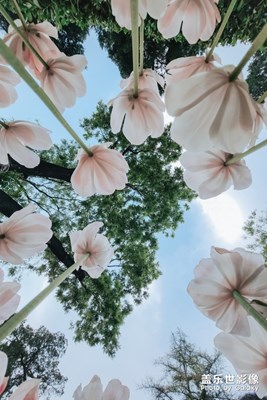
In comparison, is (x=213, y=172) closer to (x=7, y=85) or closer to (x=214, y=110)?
(x=214, y=110)

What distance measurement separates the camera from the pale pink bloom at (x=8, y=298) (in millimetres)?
559

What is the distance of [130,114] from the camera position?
79cm

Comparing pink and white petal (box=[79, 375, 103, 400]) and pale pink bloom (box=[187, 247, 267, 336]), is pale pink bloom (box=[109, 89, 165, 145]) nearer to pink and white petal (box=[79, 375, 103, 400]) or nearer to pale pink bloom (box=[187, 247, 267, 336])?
pale pink bloom (box=[187, 247, 267, 336])

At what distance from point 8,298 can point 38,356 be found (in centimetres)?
1119

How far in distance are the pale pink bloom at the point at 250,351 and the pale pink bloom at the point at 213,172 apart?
328 mm

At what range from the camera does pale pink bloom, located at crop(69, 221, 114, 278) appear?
1027 millimetres

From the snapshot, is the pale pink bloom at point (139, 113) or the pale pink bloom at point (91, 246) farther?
the pale pink bloom at point (91, 246)

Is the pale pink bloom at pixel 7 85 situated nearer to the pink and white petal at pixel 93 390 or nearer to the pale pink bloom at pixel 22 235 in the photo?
the pale pink bloom at pixel 22 235

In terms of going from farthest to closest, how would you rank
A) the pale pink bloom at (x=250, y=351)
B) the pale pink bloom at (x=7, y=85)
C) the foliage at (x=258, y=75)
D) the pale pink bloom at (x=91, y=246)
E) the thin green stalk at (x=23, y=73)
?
the foliage at (x=258, y=75) → the pale pink bloom at (x=91, y=246) → the pale pink bloom at (x=7, y=85) → the pale pink bloom at (x=250, y=351) → the thin green stalk at (x=23, y=73)

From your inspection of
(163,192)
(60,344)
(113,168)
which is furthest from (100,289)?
(113,168)

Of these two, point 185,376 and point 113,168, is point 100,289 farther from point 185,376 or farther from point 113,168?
point 113,168

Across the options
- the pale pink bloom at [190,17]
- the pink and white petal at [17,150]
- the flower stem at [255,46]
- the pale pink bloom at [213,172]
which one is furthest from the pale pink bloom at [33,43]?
the flower stem at [255,46]

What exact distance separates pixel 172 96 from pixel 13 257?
53 centimetres

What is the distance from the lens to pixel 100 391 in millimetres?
518
